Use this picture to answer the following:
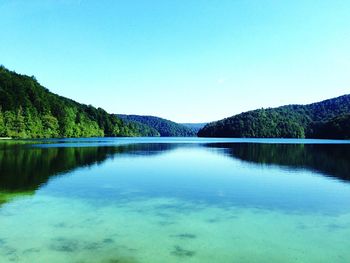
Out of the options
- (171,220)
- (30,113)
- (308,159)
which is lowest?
(171,220)

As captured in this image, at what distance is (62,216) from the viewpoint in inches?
691

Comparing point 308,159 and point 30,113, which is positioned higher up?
point 30,113

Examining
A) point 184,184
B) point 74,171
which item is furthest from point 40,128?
point 184,184

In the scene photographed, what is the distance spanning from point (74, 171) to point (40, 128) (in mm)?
119303

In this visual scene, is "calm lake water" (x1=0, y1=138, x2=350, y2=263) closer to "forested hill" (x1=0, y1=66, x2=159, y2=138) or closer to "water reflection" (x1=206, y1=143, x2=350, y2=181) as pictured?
"water reflection" (x1=206, y1=143, x2=350, y2=181)

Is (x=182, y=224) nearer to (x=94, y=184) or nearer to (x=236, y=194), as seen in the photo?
(x=236, y=194)

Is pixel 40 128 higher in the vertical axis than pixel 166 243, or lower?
higher

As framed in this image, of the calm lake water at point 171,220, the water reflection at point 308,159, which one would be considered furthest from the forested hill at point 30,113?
the calm lake water at point 171,220

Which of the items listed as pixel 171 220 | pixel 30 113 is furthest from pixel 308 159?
pixel 30 113

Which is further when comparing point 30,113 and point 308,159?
point 30,113

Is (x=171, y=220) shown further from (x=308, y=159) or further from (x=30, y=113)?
(x=30, y=113)

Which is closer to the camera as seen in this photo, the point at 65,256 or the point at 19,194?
the point at 65,256

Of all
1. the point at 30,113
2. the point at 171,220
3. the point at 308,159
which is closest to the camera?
the point at 171,220

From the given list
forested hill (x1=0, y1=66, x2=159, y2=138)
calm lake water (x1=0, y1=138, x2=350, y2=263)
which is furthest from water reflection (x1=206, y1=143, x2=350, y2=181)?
forested hill (x1=0, y1=66, x2=159, y2=138)
